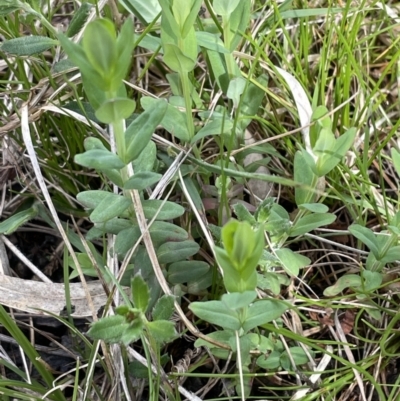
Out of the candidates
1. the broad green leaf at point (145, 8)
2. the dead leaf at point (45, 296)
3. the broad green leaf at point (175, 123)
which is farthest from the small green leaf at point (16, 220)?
the broad green leaf at point (145, 8)

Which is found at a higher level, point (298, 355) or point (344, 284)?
point (344, 284)

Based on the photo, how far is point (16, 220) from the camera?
132 centimetres

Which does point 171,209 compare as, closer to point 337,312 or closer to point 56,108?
point 56,108

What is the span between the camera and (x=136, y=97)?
4.82ft

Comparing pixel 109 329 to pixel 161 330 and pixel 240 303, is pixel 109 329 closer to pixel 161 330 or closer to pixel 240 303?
pixel 161 330

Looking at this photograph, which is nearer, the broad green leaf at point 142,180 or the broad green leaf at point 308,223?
the broad green leaf at point 142,180

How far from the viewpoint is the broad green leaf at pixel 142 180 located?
965 mm

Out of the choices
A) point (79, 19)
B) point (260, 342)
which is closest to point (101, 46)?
point (79, 19)

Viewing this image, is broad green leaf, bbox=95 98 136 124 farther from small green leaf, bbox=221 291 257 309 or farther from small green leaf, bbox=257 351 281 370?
small green leaf, bbox=257 351 281 370

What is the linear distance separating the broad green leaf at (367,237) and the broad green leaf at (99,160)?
515 millimetres

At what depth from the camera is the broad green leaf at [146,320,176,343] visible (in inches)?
37.9

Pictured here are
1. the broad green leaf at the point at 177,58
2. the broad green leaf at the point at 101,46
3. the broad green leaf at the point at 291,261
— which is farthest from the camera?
the broad green leaf at the point at 291,261

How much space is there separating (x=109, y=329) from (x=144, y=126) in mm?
345

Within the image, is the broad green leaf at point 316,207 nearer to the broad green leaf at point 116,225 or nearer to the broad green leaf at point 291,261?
the broad green leaf at point 291,261
